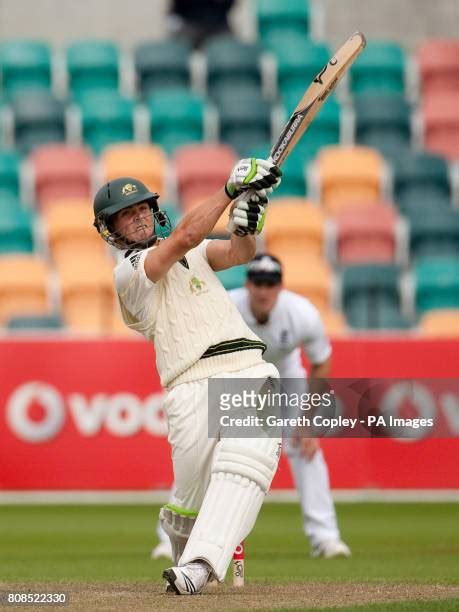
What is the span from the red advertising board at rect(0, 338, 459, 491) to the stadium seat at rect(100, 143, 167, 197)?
14.2 feet

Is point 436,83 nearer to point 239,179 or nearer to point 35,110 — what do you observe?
point 35,110

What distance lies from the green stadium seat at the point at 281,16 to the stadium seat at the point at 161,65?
124cm

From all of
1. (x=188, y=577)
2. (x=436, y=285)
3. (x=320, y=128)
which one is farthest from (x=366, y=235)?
(x=188, y=577)

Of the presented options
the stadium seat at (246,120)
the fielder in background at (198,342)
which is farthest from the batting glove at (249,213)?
the stadium seat at (246,120)

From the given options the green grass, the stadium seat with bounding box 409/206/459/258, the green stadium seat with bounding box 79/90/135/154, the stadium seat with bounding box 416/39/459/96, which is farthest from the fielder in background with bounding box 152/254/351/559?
the stadium seat with bounding box 416/39/459/96

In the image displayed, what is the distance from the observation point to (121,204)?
6316 millimetres

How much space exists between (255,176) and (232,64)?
517 inches

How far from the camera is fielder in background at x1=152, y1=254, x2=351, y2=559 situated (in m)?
8.98

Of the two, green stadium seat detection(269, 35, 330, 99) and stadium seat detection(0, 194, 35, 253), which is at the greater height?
green stadium seat detection(269, 35, 330, 99)

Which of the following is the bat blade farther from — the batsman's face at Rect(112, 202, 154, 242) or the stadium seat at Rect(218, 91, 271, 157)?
the stadium seat at Rect(218, 91, 271, 157)

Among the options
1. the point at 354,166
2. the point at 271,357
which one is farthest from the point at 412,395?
the point at 354,166

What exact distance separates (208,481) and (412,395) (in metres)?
6.14

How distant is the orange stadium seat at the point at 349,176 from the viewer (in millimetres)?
17344

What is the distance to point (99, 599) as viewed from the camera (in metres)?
5.99
